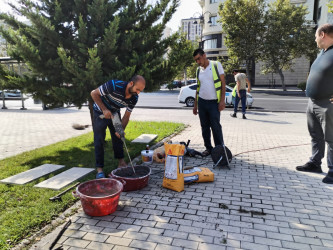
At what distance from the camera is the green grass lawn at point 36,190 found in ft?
9.45

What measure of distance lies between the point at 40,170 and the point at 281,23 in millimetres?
28900

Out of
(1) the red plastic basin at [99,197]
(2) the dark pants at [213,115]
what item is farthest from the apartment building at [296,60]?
(1) the red plastic basin at [99,197]

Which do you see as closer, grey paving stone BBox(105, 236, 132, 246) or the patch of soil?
grey paving stone BBox(105, 236, 132, 246)

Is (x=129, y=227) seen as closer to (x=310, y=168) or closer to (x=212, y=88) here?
(x=212, y=88)

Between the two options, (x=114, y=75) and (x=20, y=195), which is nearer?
(x=20, y=195)

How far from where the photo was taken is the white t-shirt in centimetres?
504

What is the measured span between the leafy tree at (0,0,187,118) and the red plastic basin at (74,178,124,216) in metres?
2.54

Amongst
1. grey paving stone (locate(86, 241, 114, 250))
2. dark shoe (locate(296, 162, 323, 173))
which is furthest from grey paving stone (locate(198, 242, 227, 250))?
dark shoe (locate(296, 162, 323, 173))

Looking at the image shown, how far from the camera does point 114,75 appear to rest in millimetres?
5527

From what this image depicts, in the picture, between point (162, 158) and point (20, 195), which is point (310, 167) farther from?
point (20, 195)

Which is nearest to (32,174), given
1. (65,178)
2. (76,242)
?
(65,178)

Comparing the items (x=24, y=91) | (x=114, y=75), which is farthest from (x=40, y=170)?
(x=114, y=75)

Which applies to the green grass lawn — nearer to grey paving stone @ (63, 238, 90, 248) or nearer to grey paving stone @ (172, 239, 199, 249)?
grey paving stone @ (63, 238, 90, 248)

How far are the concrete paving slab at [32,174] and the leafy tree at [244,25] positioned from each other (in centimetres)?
2664
